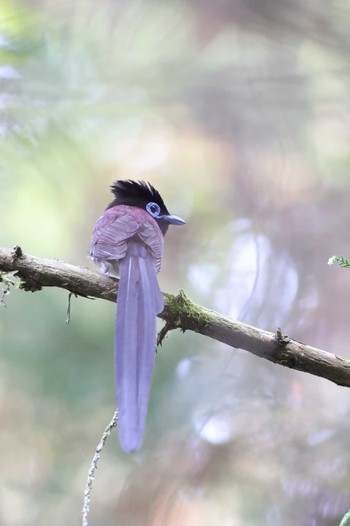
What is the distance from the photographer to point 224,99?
2.31m

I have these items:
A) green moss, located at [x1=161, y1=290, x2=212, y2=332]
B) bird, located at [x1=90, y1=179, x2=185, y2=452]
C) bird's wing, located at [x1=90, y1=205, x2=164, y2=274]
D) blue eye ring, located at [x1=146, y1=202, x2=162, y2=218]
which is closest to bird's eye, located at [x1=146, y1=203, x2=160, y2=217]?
blue eye ring, located at [x1=146, y1=202, x2=162, y2=218]

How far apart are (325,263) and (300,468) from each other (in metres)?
0.73

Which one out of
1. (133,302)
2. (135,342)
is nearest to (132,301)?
(133,302)

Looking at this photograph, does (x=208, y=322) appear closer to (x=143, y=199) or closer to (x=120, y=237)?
(x=120, y=237)

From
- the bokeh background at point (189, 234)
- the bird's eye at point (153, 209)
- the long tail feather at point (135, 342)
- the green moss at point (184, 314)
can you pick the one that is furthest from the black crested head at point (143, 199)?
the green moss at point (184, 314)

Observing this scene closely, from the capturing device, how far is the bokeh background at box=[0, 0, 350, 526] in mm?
1859

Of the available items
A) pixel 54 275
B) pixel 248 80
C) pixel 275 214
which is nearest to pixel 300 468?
pixel 275 214

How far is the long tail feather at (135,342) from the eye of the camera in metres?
0.96

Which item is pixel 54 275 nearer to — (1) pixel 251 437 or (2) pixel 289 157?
(1) pixel 251 437

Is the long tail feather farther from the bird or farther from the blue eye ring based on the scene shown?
the blue eye ring

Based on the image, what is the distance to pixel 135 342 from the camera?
1138mm

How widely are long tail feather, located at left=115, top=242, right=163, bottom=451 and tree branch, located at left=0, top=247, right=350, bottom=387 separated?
61mm

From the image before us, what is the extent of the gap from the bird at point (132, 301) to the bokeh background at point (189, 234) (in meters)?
0.52

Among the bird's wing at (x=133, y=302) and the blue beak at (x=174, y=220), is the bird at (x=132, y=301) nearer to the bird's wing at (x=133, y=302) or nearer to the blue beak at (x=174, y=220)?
the bird's wing at (x=133, y=302)
